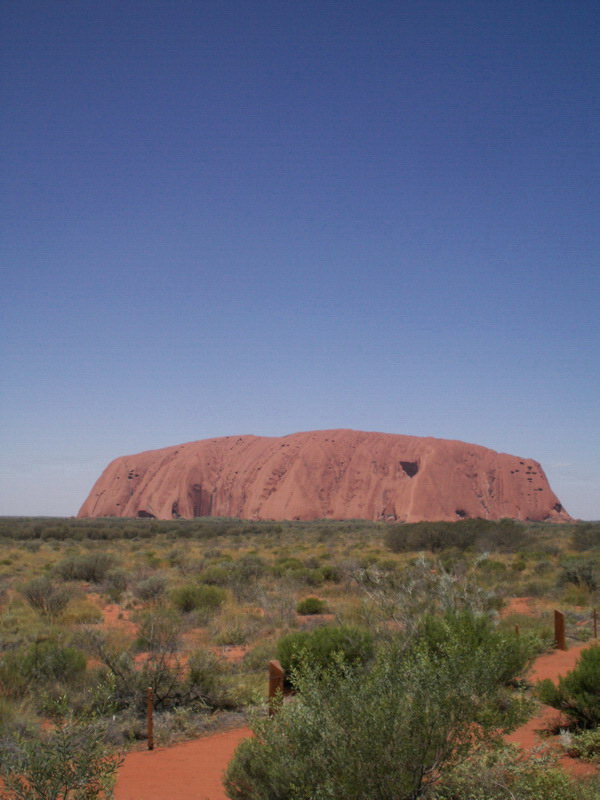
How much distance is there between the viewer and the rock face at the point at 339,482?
8506 centimetres

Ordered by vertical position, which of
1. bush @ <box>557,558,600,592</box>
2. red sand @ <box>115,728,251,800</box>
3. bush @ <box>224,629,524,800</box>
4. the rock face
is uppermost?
the rock face

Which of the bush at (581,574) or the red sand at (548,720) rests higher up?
the bush at (581,574)

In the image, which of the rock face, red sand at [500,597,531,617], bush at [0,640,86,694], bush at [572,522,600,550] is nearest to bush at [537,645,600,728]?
bush at [0,640,86,694]

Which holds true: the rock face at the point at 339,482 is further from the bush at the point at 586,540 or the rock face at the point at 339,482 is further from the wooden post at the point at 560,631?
the wooden post at the point at 560,631

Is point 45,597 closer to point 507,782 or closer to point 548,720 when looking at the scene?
point 548,720

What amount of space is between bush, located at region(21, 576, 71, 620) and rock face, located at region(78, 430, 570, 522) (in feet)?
227

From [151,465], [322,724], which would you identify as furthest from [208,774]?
[151,465]

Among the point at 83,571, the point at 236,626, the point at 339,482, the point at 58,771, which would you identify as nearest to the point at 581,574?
the point at 236,626

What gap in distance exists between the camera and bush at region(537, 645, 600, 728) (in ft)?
19.4

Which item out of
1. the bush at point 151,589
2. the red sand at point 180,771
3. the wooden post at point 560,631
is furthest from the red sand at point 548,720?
the bush at point 151,589

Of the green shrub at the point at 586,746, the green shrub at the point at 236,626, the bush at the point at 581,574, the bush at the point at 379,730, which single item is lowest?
the green shrub at the point at 236,626

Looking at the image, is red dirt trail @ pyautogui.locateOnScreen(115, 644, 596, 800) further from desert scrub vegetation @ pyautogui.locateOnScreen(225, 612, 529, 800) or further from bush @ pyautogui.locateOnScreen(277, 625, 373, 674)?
desert scrub vegetation @ pyautogui.locateOnScreen(225, 612, 529, 800)

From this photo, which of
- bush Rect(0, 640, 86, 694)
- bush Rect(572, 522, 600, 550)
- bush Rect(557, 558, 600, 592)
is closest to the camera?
bush Rect(0, 640, 86, 694)

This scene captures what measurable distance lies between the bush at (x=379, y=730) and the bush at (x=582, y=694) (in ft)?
9.77
